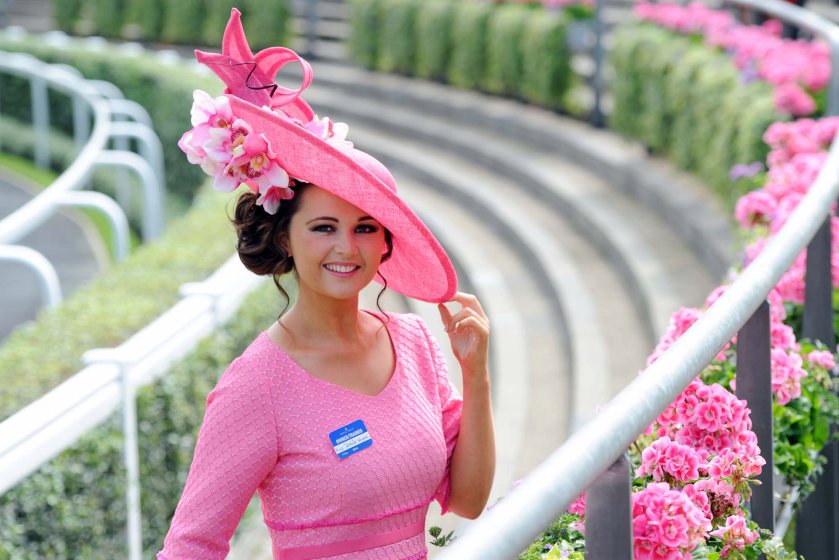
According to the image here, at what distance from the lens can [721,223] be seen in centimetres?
711

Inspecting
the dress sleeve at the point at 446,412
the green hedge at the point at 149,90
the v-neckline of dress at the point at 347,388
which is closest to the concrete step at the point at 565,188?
the green hedge at the point at 149,90

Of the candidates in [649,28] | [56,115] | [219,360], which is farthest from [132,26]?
[219,360]

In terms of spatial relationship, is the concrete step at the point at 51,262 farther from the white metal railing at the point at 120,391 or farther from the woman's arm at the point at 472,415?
the woman's arm at the point at 472,415

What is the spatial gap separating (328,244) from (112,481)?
2241 mm

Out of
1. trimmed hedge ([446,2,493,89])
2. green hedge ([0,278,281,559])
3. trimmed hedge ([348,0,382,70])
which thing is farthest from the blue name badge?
trimmed hedge ([348,0,382,70])

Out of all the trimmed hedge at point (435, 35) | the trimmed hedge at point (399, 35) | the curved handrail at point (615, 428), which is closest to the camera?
the curved handrail at point (615, 428)

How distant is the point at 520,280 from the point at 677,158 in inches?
49.7

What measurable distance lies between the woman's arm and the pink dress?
7cm

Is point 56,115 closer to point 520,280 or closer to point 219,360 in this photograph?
point 520,280

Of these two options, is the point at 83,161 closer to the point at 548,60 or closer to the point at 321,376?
the point at 548,60

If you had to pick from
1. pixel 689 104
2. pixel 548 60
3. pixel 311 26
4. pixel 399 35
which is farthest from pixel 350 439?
pixel 311 26

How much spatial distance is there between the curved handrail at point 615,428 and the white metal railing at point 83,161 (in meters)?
3.51

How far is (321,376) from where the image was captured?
2.16 metres

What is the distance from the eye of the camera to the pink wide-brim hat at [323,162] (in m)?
2.11
